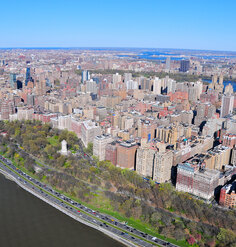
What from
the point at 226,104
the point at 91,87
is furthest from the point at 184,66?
the point at 226,104

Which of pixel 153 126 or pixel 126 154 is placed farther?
pixel 153 126

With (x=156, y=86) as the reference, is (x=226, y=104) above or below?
below

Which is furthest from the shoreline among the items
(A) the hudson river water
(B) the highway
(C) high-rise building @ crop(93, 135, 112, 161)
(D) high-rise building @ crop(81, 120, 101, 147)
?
(D) high-rise building @ crop(81, 120, 101, 147)

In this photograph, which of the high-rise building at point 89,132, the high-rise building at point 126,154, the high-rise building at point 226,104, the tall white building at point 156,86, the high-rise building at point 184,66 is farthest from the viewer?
the high-rise building at point 184,66

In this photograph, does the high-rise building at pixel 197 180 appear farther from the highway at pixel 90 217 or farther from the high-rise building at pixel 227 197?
the highway at pixel 90 217

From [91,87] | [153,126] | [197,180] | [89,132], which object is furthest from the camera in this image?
[91,87]

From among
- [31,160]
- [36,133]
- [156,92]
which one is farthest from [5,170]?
[156,92]

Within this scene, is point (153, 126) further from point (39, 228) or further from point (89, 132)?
point (39, 228)

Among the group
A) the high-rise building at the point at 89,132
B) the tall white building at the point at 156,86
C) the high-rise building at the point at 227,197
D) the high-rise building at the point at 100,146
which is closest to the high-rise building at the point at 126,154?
the high-rise building at the point at 100,146

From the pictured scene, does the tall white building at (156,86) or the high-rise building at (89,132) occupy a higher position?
the tall white building at (156,86)
